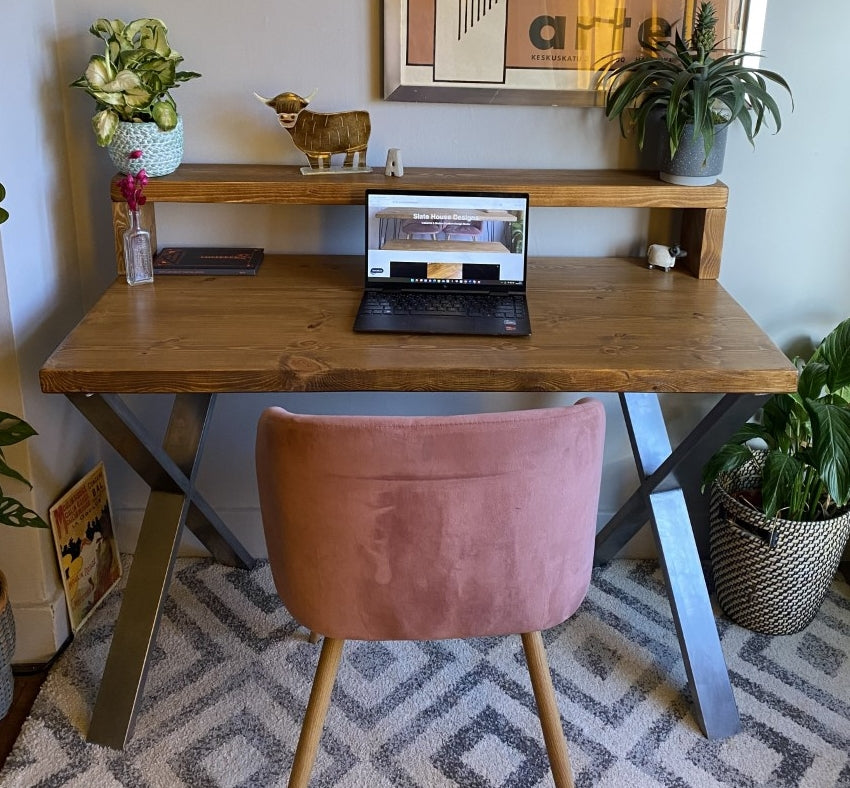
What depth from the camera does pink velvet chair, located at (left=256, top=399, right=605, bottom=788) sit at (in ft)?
4.04

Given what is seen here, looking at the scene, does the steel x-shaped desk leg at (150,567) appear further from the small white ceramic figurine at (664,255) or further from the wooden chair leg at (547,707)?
the small white ceramic figurine at (664,255)

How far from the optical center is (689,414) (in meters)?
2.23

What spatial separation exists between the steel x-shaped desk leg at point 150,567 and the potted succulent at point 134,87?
49 centimetres

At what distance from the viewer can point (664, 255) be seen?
198 cm

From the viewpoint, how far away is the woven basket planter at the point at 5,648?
1785mm

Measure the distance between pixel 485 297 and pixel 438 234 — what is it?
0.16 m

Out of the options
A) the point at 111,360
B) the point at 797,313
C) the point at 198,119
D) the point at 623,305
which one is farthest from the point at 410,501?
the point at 797,313

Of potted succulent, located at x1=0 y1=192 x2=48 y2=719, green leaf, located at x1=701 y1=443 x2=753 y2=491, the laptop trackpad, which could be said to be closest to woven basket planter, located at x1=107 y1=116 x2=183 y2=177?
potted succulent, located at x1=0 y1=192 x2=48 y2=719

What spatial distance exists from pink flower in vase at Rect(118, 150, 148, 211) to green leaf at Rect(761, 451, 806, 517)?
1343mm

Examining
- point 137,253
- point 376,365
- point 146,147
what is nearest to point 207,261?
point 137,253

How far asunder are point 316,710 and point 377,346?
1.98ft

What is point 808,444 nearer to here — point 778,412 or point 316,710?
point 778,412

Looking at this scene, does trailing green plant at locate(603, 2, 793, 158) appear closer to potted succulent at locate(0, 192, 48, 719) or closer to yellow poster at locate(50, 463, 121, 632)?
potted succulent at locate(0, 192, 48, 719)

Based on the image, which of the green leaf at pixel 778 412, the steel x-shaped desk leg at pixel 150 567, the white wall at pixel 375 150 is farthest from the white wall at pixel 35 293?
the green leaf at pixel 778 412
